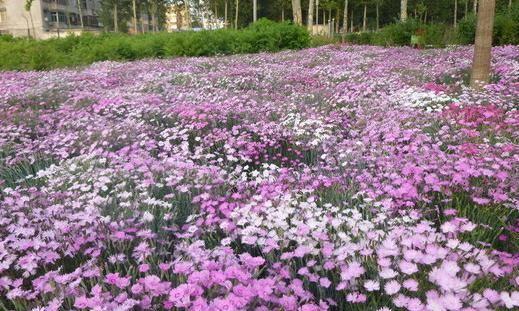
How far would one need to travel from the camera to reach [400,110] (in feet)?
22.8

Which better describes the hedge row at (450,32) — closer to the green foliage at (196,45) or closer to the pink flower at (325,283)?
the green foliage at (196,45)

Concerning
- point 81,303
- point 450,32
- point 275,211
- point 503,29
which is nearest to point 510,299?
point 275,211

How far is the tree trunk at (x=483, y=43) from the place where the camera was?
8.08 m

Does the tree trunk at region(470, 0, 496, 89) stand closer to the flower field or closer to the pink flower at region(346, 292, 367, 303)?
the flower field

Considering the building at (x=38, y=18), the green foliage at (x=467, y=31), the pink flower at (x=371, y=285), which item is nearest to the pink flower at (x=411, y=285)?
the pink flower at (x=371, y=285)

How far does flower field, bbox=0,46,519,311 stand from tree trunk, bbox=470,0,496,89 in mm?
521

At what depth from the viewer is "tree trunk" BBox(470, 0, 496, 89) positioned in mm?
8078

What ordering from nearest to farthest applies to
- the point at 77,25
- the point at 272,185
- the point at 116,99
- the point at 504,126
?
the point at 272,185
the point at 504,126
the point at 116,99
the point at 77,25

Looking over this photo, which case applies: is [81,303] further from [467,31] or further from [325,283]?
[467,31]

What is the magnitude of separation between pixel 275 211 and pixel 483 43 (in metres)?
6.77

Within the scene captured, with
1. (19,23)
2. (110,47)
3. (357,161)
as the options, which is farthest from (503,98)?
(19,23)

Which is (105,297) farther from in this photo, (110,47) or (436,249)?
(110,47)

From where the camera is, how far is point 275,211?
3506 mm

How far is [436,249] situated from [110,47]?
23005 millimetres
